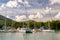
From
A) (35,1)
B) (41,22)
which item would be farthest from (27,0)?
(41,22)

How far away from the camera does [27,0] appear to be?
956 centimetres

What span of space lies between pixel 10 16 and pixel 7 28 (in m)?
0.39

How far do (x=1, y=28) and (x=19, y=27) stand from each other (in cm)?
54

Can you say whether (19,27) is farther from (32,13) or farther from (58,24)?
(58,24)

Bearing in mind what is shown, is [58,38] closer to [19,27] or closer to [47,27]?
A: [47,27]

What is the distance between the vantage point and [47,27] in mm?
9133

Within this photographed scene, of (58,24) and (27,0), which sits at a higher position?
(27,0)

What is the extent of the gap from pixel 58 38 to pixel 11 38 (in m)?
1.41

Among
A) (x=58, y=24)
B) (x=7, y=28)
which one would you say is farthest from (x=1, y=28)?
(x=58, y=24)

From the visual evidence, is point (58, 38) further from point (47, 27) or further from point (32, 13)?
point (32, 13)

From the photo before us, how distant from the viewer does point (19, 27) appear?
916cm

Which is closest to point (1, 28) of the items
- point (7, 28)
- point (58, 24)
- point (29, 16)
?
point (7, 28)

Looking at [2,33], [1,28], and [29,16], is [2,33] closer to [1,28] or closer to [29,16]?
[1,28]

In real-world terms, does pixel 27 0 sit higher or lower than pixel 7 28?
higher
